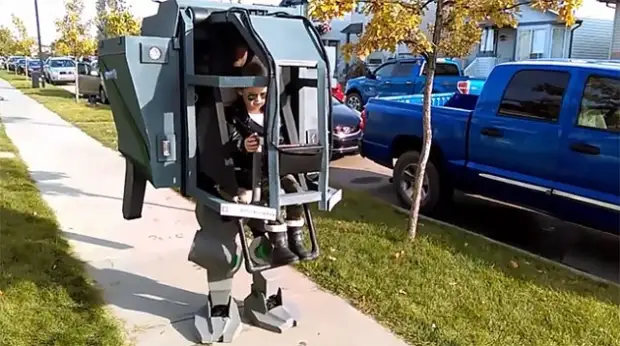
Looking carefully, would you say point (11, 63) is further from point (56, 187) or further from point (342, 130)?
point (56, 187)

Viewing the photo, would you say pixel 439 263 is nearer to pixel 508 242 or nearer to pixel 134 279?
pixel 508 242

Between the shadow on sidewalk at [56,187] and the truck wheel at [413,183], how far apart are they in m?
2.51

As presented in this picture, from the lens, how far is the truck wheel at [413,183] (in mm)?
6520

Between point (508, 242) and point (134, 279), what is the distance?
367 cm

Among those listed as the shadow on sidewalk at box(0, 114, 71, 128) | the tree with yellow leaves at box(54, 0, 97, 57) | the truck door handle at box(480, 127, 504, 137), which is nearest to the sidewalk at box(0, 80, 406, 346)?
the truck door handle at box(480, 127, 504, 137)

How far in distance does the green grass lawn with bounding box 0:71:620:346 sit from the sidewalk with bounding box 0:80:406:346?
0.24 m

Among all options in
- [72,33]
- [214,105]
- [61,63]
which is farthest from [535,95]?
[61,63]

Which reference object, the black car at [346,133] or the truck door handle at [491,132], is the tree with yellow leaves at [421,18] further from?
the black car at [346,133]

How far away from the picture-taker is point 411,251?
5.07m

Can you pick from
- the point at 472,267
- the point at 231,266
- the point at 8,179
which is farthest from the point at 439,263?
the point at 8,179

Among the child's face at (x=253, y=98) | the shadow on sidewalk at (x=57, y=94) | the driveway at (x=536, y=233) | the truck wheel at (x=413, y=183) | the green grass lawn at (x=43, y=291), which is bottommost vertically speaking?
the driveway at (x=536, y=233)

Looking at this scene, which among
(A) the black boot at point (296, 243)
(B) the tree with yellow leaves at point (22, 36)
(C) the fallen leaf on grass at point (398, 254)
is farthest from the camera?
(B) the tree with yellow leaves at point (22, 36)

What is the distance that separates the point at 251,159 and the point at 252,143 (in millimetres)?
179

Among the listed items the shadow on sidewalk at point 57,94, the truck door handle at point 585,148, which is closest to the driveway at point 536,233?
the truck door handle at point 585,148
